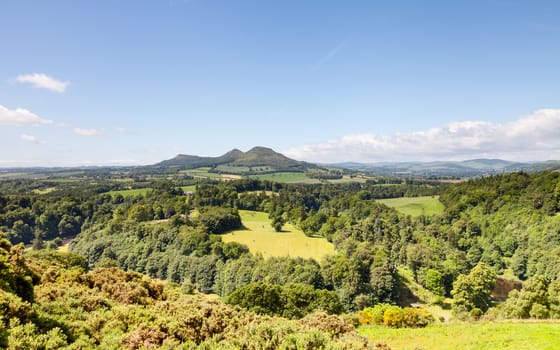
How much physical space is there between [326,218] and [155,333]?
97.1 m

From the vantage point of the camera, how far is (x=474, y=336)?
686 inches

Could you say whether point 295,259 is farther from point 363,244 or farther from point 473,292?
point 473,292

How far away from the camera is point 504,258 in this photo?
259 feet

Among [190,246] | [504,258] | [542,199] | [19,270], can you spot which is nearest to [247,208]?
[190,246]

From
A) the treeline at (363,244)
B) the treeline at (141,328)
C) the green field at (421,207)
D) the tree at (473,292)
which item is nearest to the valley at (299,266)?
the treeline at (141,328)

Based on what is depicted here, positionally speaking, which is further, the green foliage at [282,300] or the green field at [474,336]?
the green foliage at [282,300]

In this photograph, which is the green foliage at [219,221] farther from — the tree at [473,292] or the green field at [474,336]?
the green field at [474,336]

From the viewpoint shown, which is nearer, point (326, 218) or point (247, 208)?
point (326, 218)

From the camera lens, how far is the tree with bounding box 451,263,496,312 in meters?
48.7

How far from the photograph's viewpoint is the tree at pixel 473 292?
160 ft

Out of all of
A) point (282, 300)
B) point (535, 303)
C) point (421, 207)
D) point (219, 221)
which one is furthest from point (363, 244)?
point (421, 207)

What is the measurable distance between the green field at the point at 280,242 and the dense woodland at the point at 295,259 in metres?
4.08

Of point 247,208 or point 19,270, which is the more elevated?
point 19,270

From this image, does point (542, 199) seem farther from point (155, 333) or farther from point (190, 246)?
point (155, 333)
